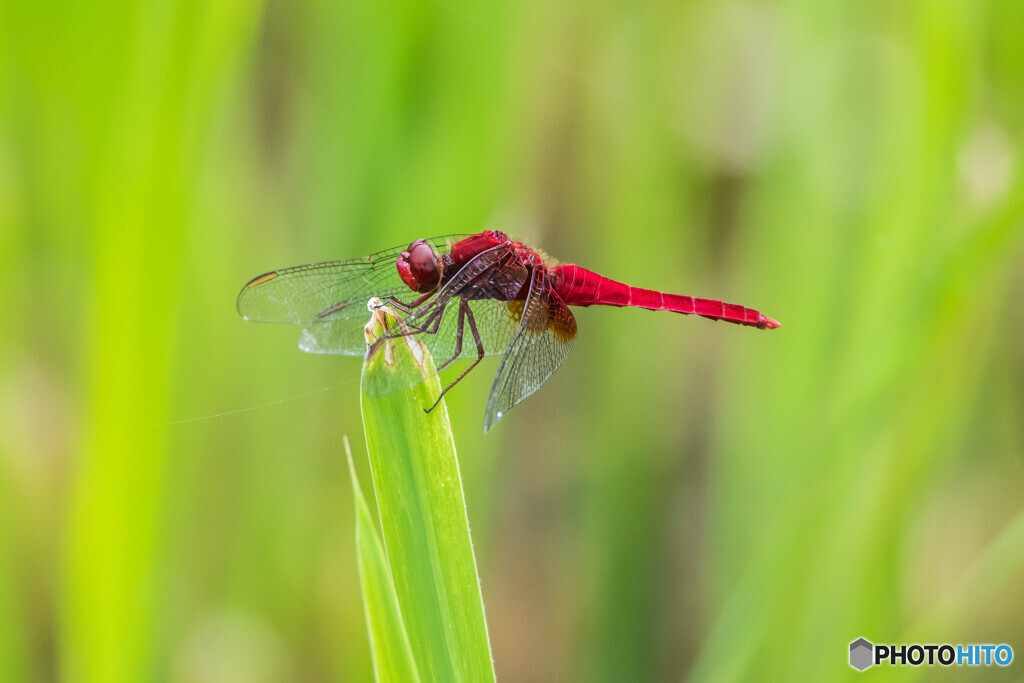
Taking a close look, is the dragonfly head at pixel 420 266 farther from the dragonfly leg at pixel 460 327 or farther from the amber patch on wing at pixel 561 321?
the amber patch on wing at pixel 561 321

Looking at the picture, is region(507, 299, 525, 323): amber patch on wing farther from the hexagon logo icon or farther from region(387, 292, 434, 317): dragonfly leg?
the hexagon logo icon

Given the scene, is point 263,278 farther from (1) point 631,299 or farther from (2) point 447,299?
(1) point 631,299

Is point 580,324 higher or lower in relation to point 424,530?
higher

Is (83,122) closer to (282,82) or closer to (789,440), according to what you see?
(282,82)

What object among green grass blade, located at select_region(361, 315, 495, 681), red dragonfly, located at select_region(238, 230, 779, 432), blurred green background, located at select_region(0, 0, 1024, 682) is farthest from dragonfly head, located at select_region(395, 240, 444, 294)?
green grass blade, located at select_region(361, 315, 495, 681)

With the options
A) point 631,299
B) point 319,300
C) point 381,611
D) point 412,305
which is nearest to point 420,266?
point 412,305

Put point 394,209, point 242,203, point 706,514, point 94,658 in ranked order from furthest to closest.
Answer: point 706,514
point 242,203
point 394,209
point 94,658

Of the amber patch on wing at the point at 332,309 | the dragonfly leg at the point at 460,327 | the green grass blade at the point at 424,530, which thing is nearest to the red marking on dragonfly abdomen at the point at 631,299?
the dragonfly leg at the point at 460,327

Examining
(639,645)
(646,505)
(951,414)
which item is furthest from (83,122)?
(951,414)
